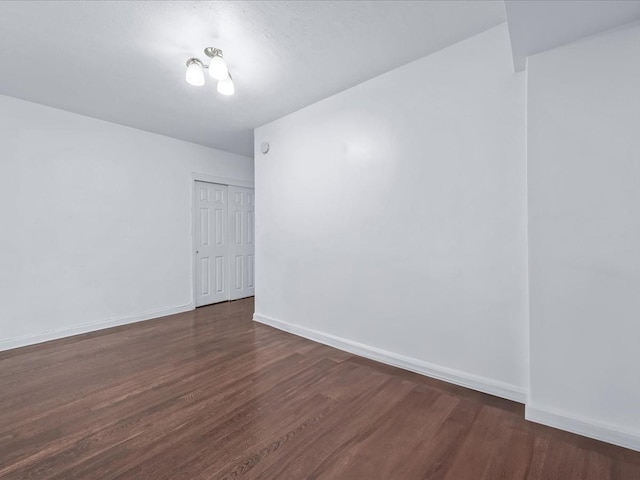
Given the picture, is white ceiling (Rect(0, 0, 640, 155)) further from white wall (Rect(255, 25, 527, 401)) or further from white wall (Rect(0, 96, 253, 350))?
white wall (Rect(0, 96, 253, 350))

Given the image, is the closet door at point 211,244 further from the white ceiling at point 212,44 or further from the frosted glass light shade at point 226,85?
the frosted glass light shade at point 226,85

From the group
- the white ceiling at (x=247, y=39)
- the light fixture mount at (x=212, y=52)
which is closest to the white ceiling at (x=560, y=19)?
the white ceiling at (x=247, y=39)

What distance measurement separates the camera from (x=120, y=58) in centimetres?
229

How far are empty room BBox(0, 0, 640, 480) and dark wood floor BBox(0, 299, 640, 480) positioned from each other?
0.02 m

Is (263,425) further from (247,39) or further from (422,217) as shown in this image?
(247,39)

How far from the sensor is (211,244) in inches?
189

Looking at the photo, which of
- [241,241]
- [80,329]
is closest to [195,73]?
[80,329]

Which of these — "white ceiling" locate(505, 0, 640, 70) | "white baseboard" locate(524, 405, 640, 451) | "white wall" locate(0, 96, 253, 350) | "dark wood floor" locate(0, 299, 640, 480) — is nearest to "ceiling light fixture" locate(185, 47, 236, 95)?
"white ceiling" locate(505, 0, 640, 70)

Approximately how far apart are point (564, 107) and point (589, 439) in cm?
191

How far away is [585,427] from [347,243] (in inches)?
80.4

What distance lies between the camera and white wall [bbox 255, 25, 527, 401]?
2.00 metres

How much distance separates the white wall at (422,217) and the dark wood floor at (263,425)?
37 cm

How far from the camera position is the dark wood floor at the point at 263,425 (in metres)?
1.43

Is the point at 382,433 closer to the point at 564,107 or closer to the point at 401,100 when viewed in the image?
the point at 564,107
